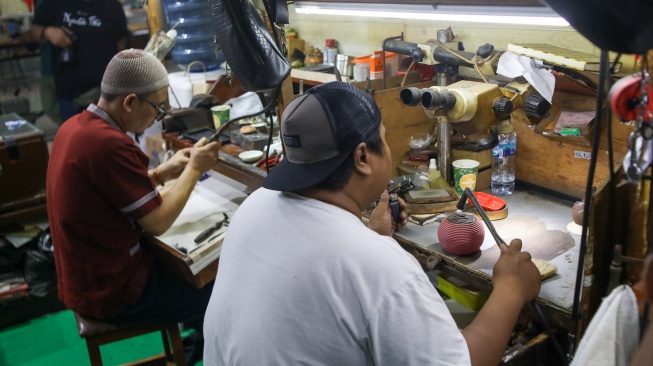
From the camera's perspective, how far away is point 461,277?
1.87m

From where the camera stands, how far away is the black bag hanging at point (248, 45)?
1908mm

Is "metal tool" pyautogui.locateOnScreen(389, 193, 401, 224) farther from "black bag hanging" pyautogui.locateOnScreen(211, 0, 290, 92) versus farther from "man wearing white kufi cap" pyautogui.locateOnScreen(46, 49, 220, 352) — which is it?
"man wearing white kufi cap" pyautogui.locateOnScreen(46, 49, 220, 352)

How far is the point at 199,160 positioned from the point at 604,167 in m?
1.61

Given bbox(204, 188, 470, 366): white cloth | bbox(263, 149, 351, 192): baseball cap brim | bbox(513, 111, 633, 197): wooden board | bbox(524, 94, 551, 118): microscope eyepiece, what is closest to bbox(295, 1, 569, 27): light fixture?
bbox(524, 94, 551, 118): microscope eyepiece

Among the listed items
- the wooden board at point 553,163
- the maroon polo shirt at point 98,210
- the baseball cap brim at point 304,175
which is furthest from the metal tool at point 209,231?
the wooden board at point 553,163

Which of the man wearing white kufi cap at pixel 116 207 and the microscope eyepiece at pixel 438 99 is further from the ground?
the microscope eyepiece at pixel 438 99

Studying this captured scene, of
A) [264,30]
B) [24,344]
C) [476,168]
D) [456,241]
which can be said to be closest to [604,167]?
[476,168]

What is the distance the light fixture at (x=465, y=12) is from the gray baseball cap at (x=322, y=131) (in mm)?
898

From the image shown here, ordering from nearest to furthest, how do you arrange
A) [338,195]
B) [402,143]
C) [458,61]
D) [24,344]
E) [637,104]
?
[637,104] → [338,195] → [458,61] → [402,143] → [24,344]

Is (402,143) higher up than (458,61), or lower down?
lower down

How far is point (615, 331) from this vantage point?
1.25 metres

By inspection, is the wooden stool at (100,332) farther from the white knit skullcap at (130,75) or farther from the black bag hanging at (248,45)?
the black bag hanging at (248,45)

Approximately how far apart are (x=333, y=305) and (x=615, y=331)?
59 centimetres

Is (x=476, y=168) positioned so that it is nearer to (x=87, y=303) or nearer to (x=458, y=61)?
(x=458, y=61)
